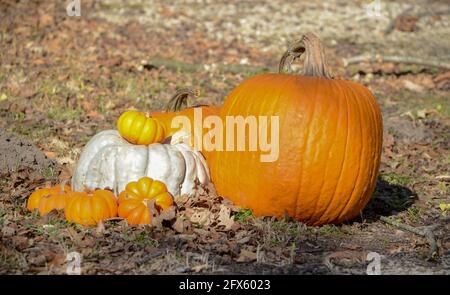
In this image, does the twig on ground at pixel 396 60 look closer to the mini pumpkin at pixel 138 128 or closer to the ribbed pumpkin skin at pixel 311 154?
the ribbed pumpkin skin at pixel 311 154

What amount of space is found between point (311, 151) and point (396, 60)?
21.8 feet

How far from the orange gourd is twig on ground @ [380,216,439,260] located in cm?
167

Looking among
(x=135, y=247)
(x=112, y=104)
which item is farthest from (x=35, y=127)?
(x=135, y=247)

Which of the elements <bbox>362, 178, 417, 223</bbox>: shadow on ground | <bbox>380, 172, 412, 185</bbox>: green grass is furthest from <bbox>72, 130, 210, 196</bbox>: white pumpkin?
<bbox>380, 172, 412, 185</bbox>: green grass

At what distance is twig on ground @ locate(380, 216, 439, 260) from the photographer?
460 cm

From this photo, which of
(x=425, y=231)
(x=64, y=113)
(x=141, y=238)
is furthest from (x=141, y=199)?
(x=64, y=113)

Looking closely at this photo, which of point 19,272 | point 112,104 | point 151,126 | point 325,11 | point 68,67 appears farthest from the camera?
point 325,11

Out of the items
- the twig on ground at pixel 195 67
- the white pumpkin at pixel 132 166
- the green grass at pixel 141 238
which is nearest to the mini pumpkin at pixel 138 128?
the white pumpkin at pixel 132 166

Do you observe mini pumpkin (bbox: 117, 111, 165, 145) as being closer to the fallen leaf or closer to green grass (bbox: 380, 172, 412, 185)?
the fallen leaf

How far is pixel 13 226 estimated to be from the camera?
180 inches

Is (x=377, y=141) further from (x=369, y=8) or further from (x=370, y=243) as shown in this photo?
(x=369, y=8)

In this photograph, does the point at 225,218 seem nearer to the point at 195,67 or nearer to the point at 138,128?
the point at 138,128

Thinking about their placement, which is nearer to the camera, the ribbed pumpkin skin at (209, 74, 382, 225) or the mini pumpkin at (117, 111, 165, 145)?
the ribbed pumpkin skin at (209, 74, 382, 225)

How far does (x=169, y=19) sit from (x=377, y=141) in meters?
8.60
